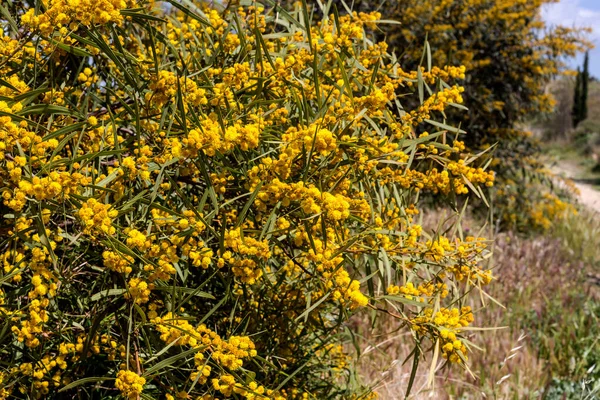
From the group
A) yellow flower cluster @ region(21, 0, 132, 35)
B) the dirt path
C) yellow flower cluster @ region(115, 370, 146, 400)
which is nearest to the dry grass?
yellow flower cluster @ region(115, 370, 146, 400)

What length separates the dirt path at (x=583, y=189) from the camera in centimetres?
1449

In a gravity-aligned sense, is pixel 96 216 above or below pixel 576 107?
above

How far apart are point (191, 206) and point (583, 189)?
2036cm

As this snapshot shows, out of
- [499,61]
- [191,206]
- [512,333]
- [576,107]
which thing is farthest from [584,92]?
[191,206]

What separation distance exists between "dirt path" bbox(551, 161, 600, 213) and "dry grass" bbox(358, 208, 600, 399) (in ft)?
14.4

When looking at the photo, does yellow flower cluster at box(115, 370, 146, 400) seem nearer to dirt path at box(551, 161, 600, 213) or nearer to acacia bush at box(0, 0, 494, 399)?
acacia bush at box(0, 0, 494, 399)

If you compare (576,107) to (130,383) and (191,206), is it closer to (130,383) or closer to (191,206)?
(191,206)

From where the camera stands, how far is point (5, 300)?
1770 millimetres

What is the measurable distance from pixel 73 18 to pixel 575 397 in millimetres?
3143

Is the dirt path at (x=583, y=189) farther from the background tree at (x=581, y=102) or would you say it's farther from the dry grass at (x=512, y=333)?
the background tree at (x=581, y=102)

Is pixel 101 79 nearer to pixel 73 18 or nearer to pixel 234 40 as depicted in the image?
pixel 234 40

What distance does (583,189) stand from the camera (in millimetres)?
19781

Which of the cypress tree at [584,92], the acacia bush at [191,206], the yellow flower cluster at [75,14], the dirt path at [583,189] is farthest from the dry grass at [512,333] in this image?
the cypress tree at [584,92]

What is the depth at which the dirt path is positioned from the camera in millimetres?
14494
